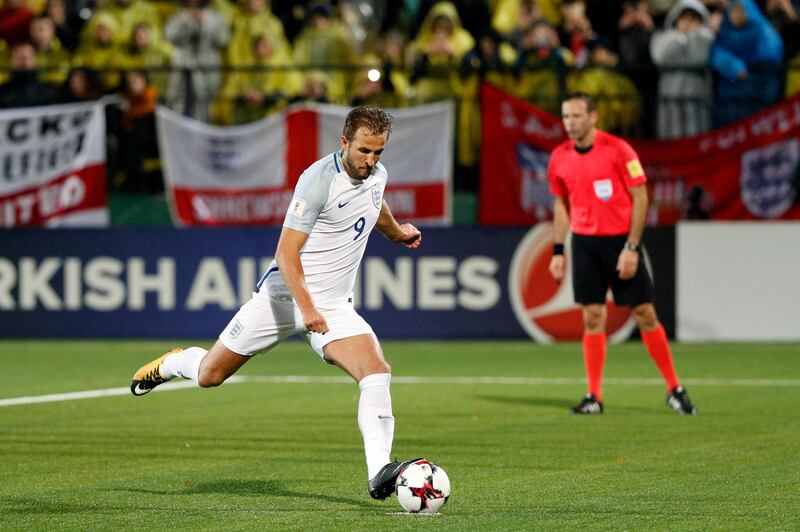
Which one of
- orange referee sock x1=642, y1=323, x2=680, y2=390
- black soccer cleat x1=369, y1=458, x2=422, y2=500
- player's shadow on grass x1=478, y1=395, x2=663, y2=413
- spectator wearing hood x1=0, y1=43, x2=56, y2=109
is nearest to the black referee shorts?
orange referee sock x1=642, y1=323, x2=680, y2=390

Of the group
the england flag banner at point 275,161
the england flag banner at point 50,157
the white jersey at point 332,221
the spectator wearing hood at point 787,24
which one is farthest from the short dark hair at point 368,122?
the spectator wearing hood at point 787,24

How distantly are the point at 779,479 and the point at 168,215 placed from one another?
11.4 meters

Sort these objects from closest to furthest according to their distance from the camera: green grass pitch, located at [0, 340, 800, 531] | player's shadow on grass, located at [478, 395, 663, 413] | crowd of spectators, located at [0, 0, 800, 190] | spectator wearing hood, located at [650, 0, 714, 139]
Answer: green grass pitch, located at [0, 340, 800, 531], player's shadow on grass, located at [478, 395, 663, 413], spectator wearing hood, located at [650, 0, 714, 139], crowd of spectators, located at [0, 0, 800, 190]

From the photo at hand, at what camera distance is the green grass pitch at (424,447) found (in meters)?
7.41

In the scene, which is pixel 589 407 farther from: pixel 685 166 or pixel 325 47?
pixel 325 47

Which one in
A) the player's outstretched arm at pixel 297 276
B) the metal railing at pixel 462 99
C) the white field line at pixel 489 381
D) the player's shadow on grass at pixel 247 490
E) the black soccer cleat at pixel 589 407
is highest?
the metal railing at pixel 462 99

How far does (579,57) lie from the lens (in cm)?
1986

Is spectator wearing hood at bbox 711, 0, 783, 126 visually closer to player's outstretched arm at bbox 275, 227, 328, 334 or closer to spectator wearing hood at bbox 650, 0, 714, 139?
spectator wearing hood at bbox 650, 0, 714, 139

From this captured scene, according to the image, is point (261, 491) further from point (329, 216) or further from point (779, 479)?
point (779, 479)

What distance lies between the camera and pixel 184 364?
8.77 m

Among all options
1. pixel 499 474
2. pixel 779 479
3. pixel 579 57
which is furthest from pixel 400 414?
pixel 579 57

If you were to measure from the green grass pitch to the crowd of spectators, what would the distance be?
335 centimetres

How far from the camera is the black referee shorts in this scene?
39.7ft

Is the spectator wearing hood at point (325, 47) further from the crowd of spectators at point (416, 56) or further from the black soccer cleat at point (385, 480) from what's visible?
the black soccer cleat at point (385, 480)
